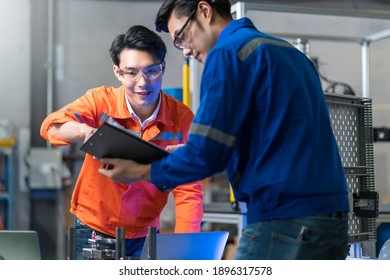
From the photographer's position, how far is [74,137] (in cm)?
170

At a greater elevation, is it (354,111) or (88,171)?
(354,111)

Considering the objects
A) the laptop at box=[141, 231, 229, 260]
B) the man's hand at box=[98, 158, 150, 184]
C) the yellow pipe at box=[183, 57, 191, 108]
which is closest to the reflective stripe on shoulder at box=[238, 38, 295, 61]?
the man's hand at box=[98, 158, 150, 184]

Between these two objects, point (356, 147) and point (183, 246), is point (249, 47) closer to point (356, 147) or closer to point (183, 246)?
point (183, 246)

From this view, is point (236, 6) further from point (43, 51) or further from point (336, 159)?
point (43, 51)

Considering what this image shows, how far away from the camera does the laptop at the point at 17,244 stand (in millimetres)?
1440

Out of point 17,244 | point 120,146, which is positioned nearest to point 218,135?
point 120,146

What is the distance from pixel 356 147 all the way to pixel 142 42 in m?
0.67

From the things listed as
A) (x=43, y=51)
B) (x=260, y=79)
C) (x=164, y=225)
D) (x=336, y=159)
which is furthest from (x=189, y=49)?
(x=43, y=51)

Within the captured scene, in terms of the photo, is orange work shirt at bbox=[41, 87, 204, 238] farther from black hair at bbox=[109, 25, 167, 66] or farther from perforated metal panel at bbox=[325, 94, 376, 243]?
perforated metal panel at bbox=[325, 94, 376, 243]

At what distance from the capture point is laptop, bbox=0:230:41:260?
144cm

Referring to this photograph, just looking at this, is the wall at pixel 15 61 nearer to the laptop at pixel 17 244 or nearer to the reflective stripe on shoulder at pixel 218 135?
the laptop at pixel 17 244

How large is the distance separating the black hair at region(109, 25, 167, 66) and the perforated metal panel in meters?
0.52

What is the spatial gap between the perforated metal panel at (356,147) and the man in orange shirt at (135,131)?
0.43 m
